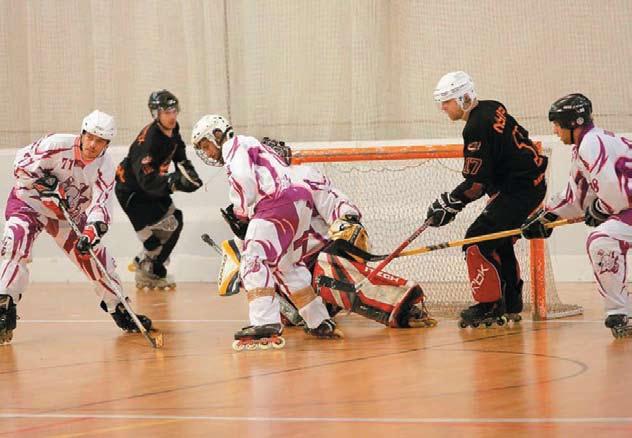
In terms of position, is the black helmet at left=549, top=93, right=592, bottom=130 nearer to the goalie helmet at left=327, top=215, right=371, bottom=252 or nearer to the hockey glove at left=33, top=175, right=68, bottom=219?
the goalie helmet at left=327, top=215, right=371, bottom=252

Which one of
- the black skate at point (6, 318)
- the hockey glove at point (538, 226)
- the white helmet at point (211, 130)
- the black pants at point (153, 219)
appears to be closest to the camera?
the white helmet at point (211, 130)

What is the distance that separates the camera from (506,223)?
7.30m

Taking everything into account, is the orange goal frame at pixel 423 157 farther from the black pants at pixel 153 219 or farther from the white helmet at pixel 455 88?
the black pants at pixel 153 219

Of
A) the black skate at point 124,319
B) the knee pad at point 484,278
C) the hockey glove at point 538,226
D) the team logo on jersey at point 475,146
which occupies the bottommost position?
the black skate at point 124,319

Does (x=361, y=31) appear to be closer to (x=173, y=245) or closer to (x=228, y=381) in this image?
(x=173, y=245)

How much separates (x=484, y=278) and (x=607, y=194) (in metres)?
1.01

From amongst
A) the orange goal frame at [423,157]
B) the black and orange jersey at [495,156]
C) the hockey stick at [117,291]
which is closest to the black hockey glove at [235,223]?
the hockey stick at [117,291]

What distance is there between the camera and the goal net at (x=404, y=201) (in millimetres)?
8750

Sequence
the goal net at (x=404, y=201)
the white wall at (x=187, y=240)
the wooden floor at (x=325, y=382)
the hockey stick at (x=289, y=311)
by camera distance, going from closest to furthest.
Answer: the wooden floor at (x=325, y=382) < the hockey stick at (x=289, y=311) < the goal net at (x=404, y=201) < the white wall at (x=187, y=240)

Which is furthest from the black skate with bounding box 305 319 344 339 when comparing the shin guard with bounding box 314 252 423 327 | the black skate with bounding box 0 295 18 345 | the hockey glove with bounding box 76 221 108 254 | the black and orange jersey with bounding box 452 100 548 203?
the black skate with bounding box 0 295 18 345

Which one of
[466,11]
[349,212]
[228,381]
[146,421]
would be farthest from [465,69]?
[146,421]

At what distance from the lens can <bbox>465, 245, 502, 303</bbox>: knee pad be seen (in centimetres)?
727

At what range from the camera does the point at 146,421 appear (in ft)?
16.0

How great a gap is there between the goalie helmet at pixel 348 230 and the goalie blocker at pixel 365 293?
0.63 feet
